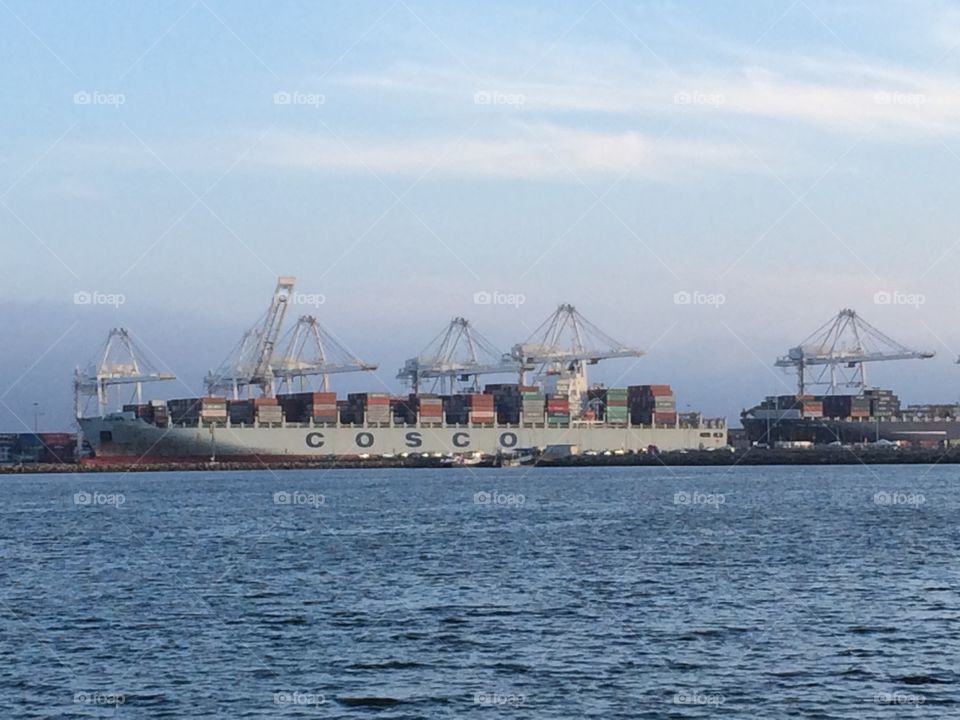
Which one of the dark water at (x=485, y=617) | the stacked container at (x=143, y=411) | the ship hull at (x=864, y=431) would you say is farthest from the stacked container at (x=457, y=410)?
the dark water at (x=485, y=617)

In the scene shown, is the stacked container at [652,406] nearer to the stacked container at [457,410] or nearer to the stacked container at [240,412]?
the stacked container at [457,410]

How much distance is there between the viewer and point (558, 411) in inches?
5502

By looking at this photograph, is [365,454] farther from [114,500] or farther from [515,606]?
[515,606]

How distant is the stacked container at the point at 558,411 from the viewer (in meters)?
139

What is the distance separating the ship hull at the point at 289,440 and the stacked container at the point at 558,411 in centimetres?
71

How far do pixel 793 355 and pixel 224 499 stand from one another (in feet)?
301

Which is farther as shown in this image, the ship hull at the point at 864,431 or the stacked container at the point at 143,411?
the ship hull at the point at 864,431

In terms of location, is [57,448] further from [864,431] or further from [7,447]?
[864,431]

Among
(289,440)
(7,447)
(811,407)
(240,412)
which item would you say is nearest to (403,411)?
(289,440)

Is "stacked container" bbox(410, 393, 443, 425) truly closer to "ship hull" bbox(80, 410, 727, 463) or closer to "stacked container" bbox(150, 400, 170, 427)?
"ship hull" bbox(80, 410, 727, 463)

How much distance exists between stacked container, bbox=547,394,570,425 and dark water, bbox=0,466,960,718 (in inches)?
3295

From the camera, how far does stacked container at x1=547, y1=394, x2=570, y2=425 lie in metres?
139

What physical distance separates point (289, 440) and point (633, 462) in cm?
3139

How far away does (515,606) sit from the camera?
2848 centimetres
